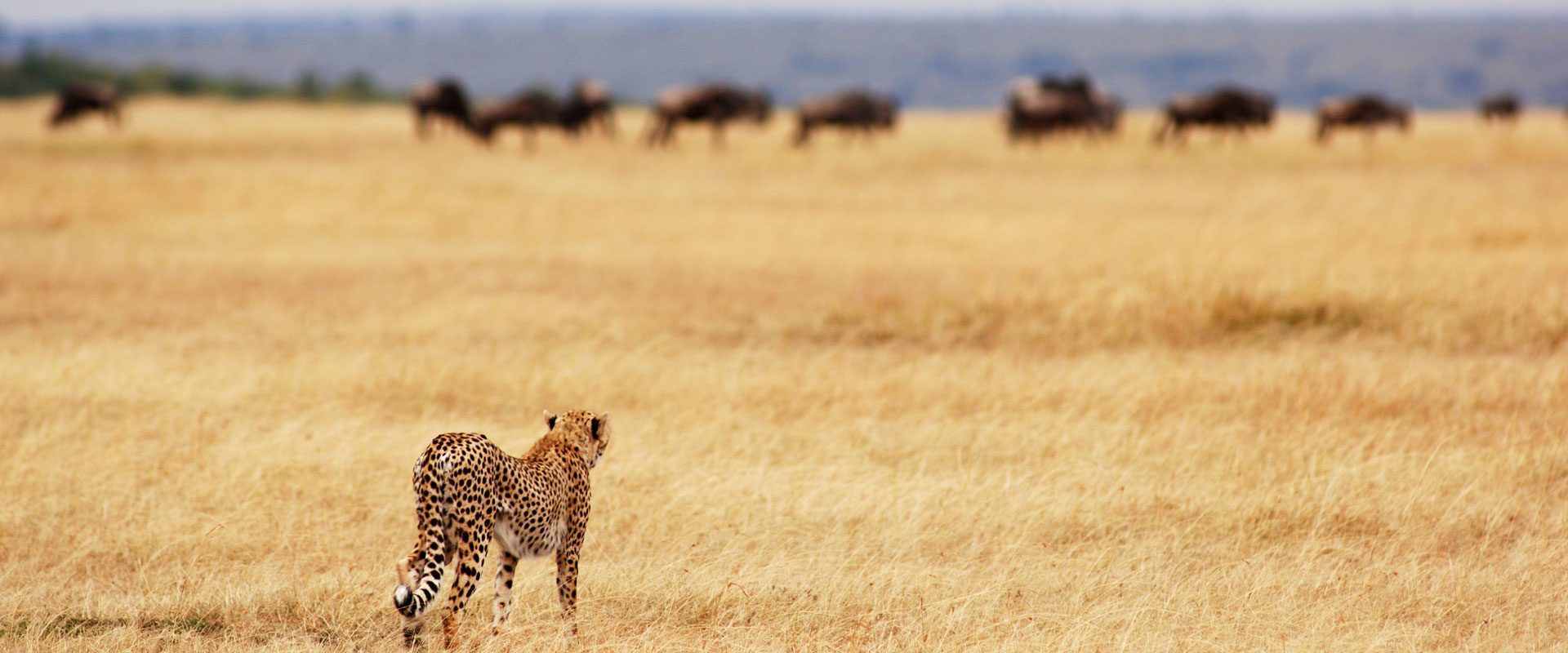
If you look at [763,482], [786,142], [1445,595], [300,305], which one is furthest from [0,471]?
[786,142]

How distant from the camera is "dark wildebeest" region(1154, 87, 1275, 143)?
43.0 meters

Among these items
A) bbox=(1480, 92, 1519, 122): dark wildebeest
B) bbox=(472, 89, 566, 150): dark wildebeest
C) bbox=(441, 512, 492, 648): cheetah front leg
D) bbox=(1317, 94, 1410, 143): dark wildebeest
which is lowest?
bbox=(1480, 92, 1519, 122): dark wildebeest

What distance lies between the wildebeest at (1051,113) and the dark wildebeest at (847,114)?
15.5 ft

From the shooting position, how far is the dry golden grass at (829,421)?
657cm

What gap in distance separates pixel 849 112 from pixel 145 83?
59.7 meters

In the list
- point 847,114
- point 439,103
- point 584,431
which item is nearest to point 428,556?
point 584,431

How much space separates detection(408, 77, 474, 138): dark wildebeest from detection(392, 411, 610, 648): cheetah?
43.0 metres

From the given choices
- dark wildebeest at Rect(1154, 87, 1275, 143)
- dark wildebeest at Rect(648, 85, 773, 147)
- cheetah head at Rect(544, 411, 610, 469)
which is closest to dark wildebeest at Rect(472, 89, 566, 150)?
dark wildebeest at Rect(648, 85, 773, 147)

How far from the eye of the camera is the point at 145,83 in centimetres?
8806

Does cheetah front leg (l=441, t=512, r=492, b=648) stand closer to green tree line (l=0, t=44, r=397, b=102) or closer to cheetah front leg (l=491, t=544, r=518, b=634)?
cheetah front leg (l=491, t=544, r=518, b=634)

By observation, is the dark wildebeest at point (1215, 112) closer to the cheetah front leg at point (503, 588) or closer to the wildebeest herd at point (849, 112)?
the wildebeest herd at point (849, 112)

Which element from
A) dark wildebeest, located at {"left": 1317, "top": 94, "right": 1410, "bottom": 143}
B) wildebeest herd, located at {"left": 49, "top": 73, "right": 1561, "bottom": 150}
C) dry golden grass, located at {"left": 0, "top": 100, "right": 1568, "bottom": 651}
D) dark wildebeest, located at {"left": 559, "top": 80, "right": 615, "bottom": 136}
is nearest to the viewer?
dry golden grass, located at {"left": 0, "top": 100, "right": 1568, "bottom": 651}

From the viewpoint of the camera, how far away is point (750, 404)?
1058cm

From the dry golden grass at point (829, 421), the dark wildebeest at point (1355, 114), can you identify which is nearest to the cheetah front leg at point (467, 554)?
the dry golden grass at point (829, 421)
